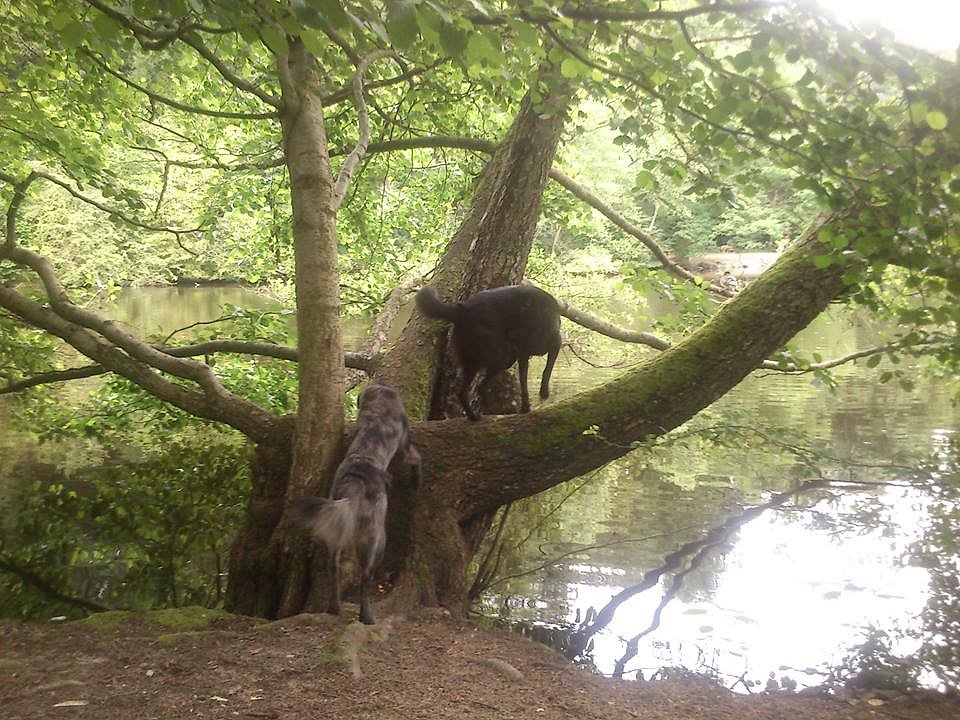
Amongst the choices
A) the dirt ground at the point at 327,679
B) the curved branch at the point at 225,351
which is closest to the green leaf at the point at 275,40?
the dirt ground at the point at 327,679

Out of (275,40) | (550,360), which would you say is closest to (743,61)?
(275,40)

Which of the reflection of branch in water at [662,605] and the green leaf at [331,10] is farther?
the reflection of branch in water at [662,605]

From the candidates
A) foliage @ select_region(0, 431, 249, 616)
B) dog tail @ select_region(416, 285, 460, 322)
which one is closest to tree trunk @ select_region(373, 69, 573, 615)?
dog tail @ select_region(416, 285, 460, 322)

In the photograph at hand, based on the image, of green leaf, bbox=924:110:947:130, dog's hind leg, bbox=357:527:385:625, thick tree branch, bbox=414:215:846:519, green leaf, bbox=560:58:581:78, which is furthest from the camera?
thick tree branch, bbox=414:215:846:519

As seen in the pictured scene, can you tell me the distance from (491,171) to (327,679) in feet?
15.7

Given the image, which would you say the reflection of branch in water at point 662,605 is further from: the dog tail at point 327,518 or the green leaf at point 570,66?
the green leaf at point 570,66

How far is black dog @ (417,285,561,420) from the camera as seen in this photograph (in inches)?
206

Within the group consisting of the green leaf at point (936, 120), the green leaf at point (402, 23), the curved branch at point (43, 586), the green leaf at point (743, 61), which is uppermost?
the green leaf at point (743, 61)

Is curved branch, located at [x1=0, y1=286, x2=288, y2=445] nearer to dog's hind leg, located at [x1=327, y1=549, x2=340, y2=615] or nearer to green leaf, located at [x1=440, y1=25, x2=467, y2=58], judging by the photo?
dog's hind leg, located at [x1=327, y1=549, x2=340, y2=615]

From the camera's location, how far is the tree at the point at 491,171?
104 inches

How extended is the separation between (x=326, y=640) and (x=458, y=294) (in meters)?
3.33

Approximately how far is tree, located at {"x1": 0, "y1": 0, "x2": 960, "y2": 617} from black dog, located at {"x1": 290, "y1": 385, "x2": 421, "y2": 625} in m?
0.31

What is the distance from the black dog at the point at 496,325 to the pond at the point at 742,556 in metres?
1.55

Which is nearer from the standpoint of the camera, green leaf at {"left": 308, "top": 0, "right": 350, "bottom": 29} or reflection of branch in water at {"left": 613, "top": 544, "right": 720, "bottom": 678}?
green leaf at {"left": 308, "top": 0, "right": 350, "bottom": 29}
